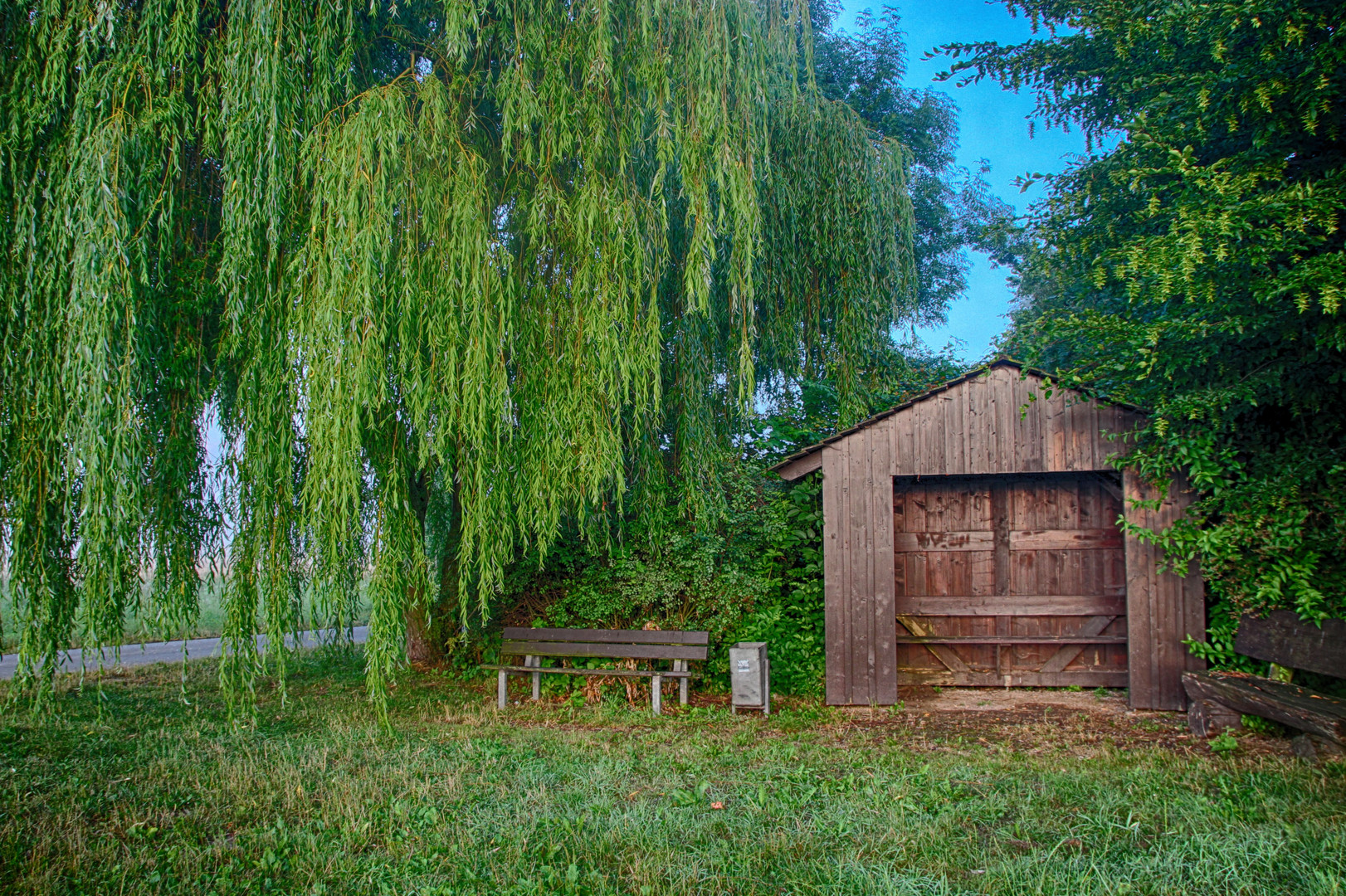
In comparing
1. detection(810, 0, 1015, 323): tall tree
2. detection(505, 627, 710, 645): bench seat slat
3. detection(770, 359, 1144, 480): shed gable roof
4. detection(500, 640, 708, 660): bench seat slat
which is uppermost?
detection(810, 0, 1015, 323): tall tree

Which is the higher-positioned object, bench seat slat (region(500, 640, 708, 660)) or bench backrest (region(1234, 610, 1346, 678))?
bench backrest (region(1234, 610, 1346, 678))

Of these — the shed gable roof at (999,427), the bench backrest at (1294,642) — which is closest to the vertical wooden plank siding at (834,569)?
the shed gable roof at (999,427)

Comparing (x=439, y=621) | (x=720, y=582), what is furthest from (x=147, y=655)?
(x=720, y=582)

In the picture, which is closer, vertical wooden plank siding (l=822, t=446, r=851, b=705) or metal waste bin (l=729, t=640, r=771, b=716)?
metal waste bin (l=729, t=640, r=771, b=716)

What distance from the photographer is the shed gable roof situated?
7961 mm

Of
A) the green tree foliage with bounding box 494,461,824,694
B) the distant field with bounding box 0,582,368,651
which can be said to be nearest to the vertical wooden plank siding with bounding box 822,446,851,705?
the green tree foliage with bounding box 494,461,824,694

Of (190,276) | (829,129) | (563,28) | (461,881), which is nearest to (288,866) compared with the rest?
(461,881)

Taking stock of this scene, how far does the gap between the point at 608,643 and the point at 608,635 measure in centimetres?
9

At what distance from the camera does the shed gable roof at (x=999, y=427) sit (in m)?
7.96

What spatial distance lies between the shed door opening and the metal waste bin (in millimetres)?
2229

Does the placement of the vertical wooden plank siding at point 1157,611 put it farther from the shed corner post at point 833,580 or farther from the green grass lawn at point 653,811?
the shed corner post at point 833,580

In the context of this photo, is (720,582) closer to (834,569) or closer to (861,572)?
(834,569)

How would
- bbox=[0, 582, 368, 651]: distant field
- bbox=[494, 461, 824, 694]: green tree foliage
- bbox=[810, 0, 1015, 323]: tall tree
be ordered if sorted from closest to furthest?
1. bbox=[0, 582, 368, 651]: distant field
2. bbox=[494, 461, 824, 694]: green tree foliage
3. bbox=[810, 0, 1015, 323]: tall tree

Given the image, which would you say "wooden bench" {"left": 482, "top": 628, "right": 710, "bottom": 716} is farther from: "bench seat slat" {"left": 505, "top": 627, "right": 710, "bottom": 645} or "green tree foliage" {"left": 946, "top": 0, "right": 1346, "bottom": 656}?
"green tree foliage" {"left": 946, "top": 0, "right": 1346, "bottom": 656}
